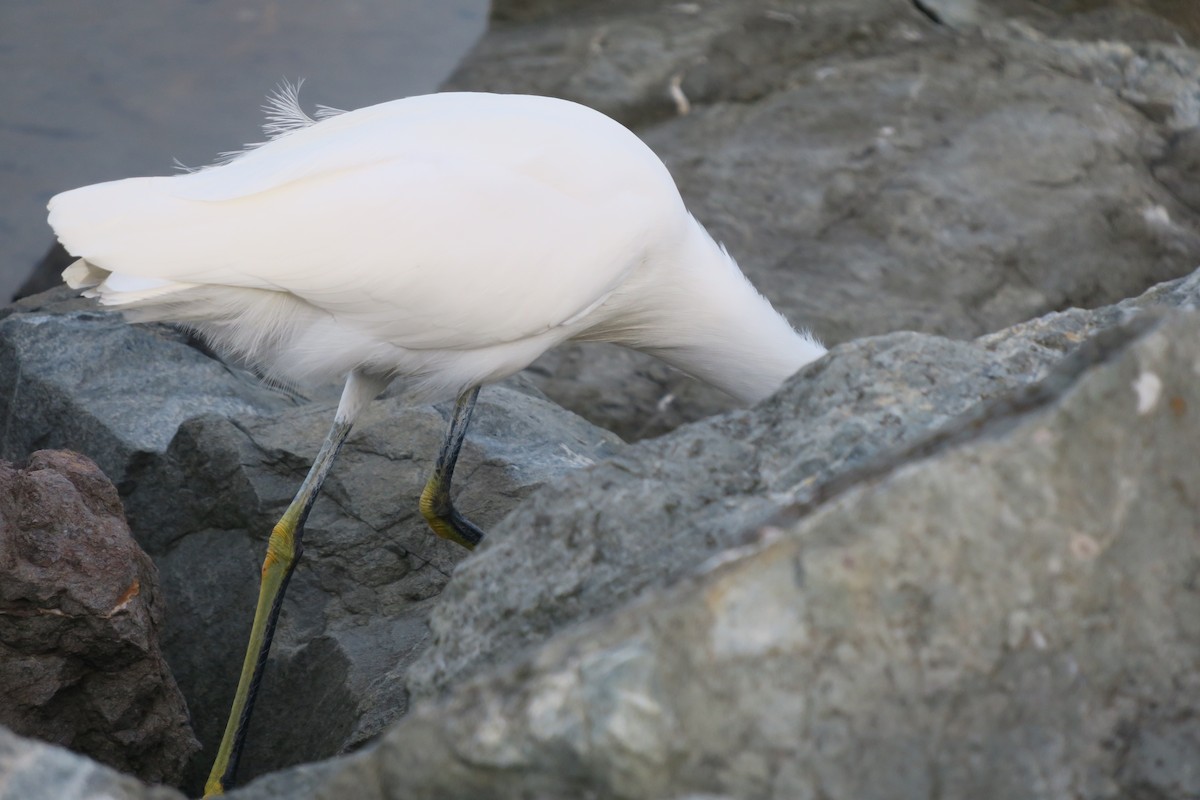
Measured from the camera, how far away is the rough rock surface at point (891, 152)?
177 inches

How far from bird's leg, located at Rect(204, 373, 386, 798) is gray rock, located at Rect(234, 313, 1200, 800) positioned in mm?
1221

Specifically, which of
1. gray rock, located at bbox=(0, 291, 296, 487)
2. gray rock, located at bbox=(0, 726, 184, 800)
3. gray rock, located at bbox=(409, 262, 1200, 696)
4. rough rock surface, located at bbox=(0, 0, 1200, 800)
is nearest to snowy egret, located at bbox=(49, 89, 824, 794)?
rough rock surface, located at bbox=(0, 0, 1200, 800)

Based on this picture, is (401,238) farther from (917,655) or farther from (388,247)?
(917,655)

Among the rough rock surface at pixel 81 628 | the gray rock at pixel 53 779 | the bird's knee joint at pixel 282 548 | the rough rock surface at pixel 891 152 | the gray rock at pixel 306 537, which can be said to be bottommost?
the rough rock surface at pixel 891 152

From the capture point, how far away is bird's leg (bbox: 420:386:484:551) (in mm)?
2721

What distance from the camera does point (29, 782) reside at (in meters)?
1.26

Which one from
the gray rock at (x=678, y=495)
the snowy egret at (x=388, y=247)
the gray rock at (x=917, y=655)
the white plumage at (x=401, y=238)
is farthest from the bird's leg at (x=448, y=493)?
the gray rock at (x=917, y=655)

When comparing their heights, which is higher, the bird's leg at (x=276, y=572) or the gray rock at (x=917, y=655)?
the gray rock at (x=917, y=655)

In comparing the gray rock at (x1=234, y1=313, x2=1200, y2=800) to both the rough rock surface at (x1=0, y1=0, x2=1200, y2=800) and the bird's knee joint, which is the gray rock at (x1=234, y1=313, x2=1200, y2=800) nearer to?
the rough rock surface at (x1=0, y1=0, x2=1200, y2=800)

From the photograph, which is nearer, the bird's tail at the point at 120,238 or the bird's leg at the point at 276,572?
the bird's tail at the point at 120,238

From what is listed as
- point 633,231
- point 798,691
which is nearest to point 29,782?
point 798,691

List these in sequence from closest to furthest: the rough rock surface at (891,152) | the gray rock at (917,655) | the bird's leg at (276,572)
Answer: the gray rock at (917,655)
the bird's leg at (276,572)
the rough rock surface at (891,152)

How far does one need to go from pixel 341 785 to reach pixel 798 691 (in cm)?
47

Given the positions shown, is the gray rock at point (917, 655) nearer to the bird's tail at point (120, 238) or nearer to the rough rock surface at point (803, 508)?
the rough rock surface at point (803, 508)
